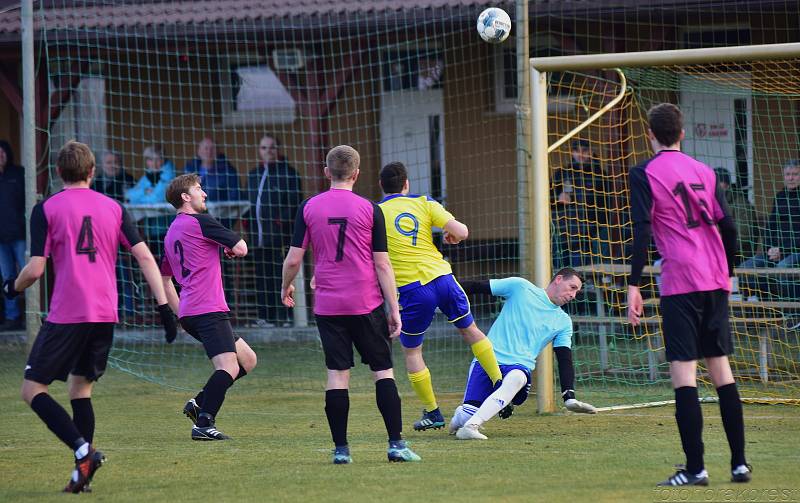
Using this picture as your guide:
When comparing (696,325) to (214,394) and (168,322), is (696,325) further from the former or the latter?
(214,394)

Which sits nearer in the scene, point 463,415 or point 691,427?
point 691,427

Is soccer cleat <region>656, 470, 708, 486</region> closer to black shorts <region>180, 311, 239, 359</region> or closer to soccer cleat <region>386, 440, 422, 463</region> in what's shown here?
soccer cleat <region>386, 440, 422, 463</region>

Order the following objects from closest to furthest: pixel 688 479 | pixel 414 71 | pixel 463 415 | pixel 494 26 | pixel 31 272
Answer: pixel 688 479 < pixel 31 272 < pixel 463 415 < pixel 494 26 < pixel 414 71

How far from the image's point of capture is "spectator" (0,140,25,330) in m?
13.4

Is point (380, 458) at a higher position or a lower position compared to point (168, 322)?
lower

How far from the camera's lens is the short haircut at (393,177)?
25.1 feet

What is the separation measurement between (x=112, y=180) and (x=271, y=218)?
2062 mm

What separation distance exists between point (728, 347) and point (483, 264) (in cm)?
959

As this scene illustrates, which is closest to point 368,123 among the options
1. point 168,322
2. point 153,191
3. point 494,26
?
point 153,191

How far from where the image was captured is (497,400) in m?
7.31

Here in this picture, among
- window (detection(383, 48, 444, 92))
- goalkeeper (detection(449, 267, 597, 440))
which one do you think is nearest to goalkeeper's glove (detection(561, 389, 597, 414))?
goalkeeper (detection(449, 267, 597, 440))

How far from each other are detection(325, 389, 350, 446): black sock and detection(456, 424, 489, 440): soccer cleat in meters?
1.16

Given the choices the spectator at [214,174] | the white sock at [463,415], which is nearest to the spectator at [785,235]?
the white sock at [463,415]

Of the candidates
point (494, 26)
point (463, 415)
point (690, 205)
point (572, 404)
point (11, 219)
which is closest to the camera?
point (690, 205)
